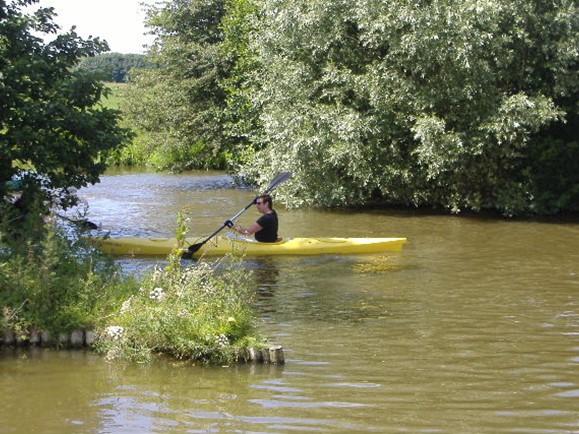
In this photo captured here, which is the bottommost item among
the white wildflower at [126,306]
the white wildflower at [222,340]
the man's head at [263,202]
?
the white wildflower at [222,340]

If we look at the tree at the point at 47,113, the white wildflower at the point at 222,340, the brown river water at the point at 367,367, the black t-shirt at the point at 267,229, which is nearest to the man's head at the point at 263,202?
the black t-shirt at the point at 267,229

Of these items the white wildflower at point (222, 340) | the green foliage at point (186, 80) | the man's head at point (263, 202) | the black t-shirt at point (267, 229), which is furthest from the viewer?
the green foliage at point (186, 80)

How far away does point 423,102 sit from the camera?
1873 cm

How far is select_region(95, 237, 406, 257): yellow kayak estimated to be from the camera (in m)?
13.8

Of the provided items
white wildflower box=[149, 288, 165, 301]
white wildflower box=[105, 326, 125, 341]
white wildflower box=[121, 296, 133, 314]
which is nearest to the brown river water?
white wildflower box=[105, 326, 125, 341]

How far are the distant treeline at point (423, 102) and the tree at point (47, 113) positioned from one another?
309 inches

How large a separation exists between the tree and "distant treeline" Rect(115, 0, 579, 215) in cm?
786

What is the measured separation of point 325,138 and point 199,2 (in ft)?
37.2

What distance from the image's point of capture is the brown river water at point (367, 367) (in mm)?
6082

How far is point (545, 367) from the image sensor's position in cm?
755

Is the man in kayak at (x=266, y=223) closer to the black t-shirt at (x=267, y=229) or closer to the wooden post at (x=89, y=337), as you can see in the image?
the black t-shirt at (x=267, y=229)

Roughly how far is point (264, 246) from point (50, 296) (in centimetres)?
659

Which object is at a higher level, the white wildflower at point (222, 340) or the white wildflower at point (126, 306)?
the white wildflower at point (126, 306)

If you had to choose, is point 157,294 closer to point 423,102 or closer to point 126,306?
point 126,306
